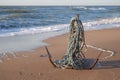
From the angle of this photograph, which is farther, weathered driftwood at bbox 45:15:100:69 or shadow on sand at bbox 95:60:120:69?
shadow on sand at bbox 95:60:120:69

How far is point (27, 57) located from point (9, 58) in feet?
1.62

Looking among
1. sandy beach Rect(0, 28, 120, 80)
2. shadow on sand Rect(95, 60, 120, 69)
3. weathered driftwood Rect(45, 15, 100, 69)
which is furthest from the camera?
shadow on sand Rect(95, 60, 120, 69)

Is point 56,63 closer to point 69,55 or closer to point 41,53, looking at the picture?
point 69,55

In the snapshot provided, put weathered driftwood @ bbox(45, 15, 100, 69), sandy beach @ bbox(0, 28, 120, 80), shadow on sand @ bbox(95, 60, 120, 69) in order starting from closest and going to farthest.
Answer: sandy beach @ bbox(0, 28, 120, 80)
weathered driftwood @ bbox(45, 15, 100, 69)
shadow on sand @ bbox(95, 60, 120, 69)

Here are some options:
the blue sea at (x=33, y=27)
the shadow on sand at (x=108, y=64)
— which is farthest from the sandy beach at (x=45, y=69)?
the blue sea at (x=33, y=27)

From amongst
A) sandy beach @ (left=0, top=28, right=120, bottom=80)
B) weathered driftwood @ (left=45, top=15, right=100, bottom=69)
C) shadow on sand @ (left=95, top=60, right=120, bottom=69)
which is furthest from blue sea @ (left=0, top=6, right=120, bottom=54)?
shadow on sand @ (left=95, top=60, right=120, bottom=69)

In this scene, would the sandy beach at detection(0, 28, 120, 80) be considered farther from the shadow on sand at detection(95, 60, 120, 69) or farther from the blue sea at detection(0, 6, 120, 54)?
the blue sea at detection(0, 6, 120, 54)

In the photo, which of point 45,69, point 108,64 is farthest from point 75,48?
point 108,64

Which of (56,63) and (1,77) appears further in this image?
(56,63)

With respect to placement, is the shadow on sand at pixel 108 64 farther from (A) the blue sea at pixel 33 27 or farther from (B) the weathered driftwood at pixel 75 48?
(A) the blue sea at pixel 33 27

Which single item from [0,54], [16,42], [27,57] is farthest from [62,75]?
[16,42]

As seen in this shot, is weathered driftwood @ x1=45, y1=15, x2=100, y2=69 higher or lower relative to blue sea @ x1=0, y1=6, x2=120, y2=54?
higher

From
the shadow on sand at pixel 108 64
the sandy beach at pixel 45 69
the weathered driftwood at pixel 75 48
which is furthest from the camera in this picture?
the shadow on sand at pixel 108 64

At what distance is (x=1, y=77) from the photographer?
6.52 m
